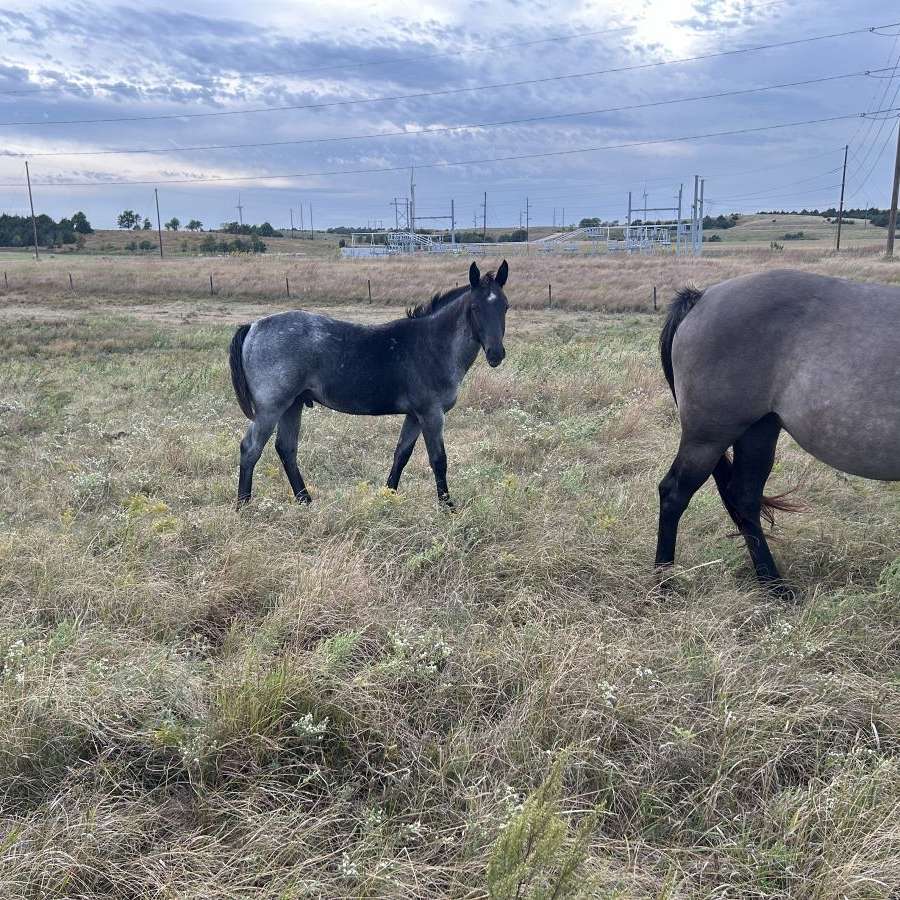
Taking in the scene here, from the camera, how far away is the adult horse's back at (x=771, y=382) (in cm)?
360

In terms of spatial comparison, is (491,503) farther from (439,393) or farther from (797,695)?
(797,695)

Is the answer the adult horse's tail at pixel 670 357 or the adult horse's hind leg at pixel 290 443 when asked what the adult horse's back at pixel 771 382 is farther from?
the adult horse's hind leg at pixel 290 443

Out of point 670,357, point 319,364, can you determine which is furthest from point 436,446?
point 670,357

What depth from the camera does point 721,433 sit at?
4020 mm

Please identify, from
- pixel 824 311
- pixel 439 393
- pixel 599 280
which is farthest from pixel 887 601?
pixel 599 280

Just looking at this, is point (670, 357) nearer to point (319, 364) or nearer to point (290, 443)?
point (319, 364)

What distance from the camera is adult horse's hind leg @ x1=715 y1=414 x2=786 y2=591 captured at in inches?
162

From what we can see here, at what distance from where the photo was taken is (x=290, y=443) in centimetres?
574

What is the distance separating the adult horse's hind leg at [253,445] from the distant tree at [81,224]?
8619 cm

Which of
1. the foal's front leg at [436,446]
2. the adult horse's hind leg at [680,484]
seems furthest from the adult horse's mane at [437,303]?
the adult horse's hind leg at [680,484]

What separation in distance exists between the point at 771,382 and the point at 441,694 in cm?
247

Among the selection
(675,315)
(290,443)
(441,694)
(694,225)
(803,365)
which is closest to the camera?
(441,694)

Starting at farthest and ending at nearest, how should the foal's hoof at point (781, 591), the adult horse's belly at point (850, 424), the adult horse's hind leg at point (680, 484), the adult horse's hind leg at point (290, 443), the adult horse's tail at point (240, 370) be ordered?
the adult horse's hind leg at point (290, 443) → the adult horse's tail at point (240, 370) → the adult horse's hind leg at point (680, 484) → the foal's hoof at point (781, 591) → the adult horse's belly at point (850, 424)

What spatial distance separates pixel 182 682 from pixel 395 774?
957mm
